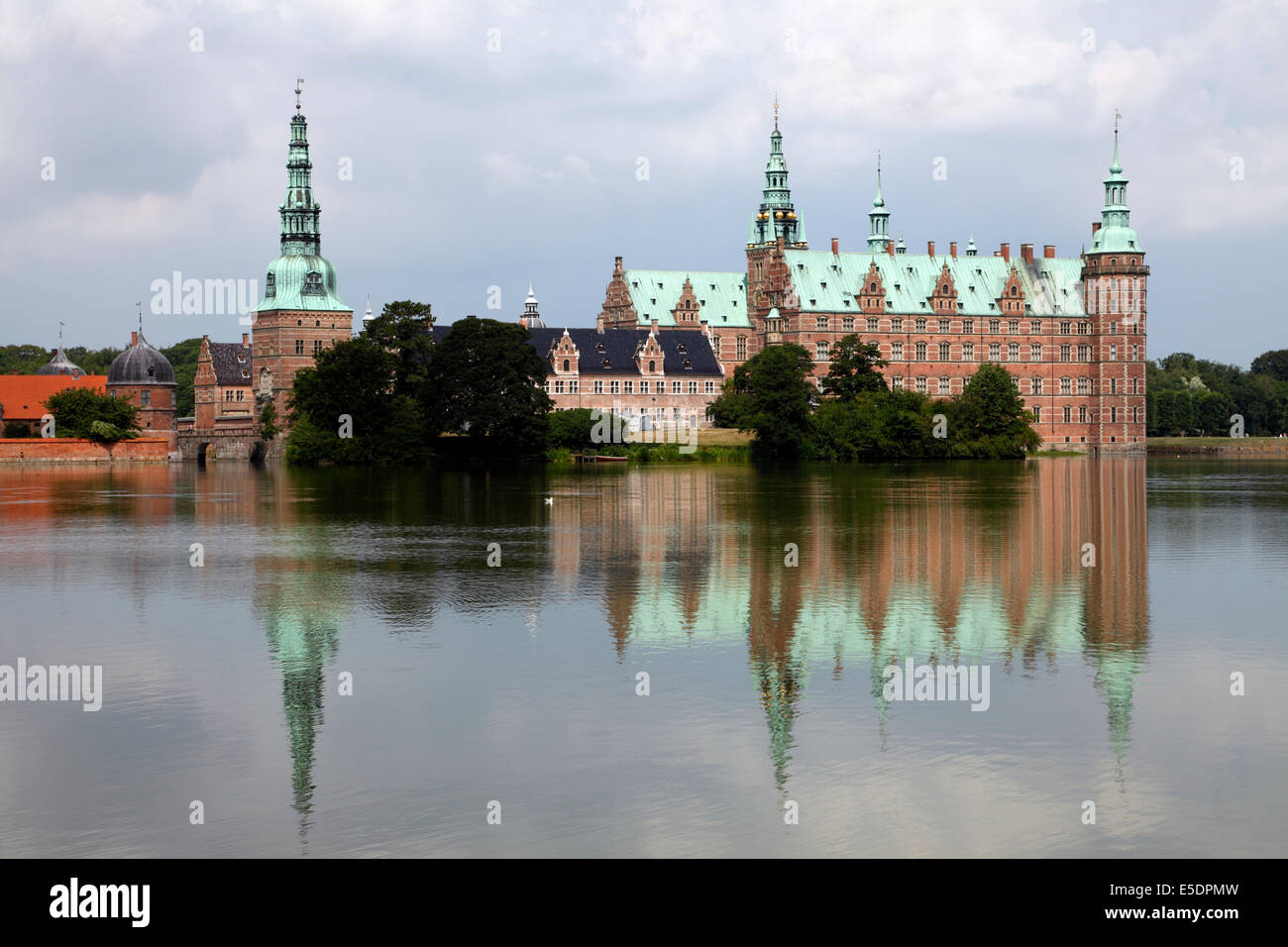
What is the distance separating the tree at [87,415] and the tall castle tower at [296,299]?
16068 mm

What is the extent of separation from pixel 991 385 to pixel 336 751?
289ft

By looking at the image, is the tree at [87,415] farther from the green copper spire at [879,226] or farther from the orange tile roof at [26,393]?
the green copper spire at [879,226]

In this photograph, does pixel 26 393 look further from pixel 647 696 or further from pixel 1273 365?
pixel 1273 365

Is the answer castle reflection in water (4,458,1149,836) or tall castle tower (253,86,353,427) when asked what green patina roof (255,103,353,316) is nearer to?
tall castle tower (253,86,353,427)

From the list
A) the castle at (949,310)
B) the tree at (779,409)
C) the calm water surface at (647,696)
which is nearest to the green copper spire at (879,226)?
the castle at (949,310)

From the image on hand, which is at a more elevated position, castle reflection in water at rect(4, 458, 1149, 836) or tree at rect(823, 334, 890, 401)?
tree at rect(823, 334, 890, 401)

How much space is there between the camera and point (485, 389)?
8862cm

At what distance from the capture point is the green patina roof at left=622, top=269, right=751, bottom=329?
132875 millimetres

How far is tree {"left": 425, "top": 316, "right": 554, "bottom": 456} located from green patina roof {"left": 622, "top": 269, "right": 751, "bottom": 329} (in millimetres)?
42834

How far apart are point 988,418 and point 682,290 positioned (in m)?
40.9

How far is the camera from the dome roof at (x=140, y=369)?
116m

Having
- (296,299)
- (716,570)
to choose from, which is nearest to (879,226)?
(296,299)

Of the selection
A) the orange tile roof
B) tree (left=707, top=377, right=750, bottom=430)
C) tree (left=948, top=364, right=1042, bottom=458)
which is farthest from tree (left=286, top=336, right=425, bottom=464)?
tree (left=948, top=364, right=1042, bottom=458)
